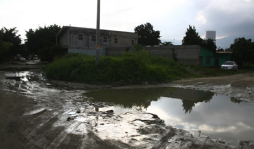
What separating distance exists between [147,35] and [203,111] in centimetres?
4597

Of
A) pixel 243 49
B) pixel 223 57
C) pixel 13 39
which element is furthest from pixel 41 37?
pixel 243 49

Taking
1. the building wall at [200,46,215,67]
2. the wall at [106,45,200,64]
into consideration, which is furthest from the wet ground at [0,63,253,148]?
the building wall at [200,46,215,67]

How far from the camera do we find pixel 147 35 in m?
51.5

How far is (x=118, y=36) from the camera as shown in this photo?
32938 mm

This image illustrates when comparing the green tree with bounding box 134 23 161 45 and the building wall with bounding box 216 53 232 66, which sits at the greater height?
the green tree with bounding box 134 23 161 45

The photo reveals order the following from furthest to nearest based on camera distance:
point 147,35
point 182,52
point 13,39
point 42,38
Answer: point 147,35 < point 13,39 < point 42,38 < point 182,52

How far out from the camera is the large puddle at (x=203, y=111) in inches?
206

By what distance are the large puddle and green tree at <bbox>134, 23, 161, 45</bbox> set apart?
4249cm

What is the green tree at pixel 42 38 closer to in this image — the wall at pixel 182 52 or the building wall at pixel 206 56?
the wall at pixel 182 52

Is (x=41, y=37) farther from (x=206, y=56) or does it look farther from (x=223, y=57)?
(x=223, y=57)

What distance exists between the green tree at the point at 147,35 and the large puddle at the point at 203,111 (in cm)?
4249

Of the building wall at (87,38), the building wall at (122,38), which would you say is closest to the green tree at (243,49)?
the building wall at (122,38)

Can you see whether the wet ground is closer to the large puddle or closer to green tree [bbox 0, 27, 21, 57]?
the large puddle

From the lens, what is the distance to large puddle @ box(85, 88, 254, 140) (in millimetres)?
Answer: 5223
